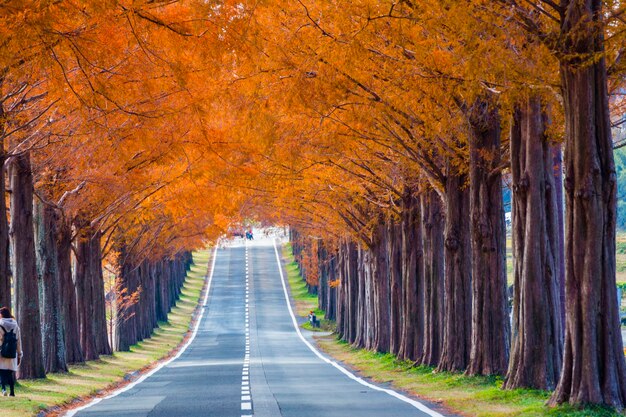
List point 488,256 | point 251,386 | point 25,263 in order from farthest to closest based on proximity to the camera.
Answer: point 25,263 → point 251,386 → point 488,256

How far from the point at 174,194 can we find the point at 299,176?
12.9 feet

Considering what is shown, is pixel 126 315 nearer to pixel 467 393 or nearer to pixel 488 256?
pixel 488 256

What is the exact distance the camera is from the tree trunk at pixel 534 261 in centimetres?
1880

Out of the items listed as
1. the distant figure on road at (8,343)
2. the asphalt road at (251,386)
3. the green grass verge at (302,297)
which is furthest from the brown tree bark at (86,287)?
the green grass verge at (302,297)

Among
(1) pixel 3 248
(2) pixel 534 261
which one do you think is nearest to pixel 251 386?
(1) pixel 3 248

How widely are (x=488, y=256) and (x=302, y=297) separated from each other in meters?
75.3

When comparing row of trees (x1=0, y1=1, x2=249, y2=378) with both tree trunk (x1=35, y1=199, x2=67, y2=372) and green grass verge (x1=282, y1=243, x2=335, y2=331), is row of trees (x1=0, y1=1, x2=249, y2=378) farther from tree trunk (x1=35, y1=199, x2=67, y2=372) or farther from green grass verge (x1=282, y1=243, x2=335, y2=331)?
green grass verge (x1=282, y1=243, x2=335, y2=331)

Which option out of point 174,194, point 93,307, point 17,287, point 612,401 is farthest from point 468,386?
point 93,307

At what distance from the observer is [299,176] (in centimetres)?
3181

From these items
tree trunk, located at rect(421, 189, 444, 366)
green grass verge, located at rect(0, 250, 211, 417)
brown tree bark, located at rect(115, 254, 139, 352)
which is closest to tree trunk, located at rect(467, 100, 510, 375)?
tree trunk, located at rect(421, 189, 444, 366)

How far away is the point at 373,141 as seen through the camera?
25.6 metres

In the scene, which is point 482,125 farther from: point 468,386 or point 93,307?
point 93,307

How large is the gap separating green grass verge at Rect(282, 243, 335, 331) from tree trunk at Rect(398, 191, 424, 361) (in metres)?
34.8

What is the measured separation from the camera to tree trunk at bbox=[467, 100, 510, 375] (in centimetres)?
2222
